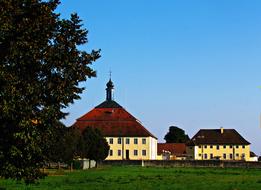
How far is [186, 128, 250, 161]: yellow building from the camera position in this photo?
15350 centimetres

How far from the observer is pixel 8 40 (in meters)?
16.0

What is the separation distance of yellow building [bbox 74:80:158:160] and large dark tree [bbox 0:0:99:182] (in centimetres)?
Answer: 10889

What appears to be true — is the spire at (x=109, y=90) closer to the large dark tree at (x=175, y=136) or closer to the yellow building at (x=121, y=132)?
the yellow building at (x=121, y=132)

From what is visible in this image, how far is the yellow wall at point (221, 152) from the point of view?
152950 millimetres

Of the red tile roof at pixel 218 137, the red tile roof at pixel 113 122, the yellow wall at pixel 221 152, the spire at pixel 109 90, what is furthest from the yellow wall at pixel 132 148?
the red tile roof at pixel 218 137

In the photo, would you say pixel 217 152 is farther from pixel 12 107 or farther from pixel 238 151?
pixel 12 107

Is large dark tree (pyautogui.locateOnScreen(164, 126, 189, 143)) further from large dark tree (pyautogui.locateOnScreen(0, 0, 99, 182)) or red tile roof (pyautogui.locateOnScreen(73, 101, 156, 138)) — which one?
large dark tree (pyautogui.locateOnScreen(0, 0, 99, 182))

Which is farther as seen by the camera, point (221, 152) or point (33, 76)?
point (221, 152)

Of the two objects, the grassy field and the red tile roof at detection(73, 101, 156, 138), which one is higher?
the red tile roof at detection(73, 101, 156, 138)

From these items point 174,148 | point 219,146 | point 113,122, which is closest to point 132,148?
point 113,122

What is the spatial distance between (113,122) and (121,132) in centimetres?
392

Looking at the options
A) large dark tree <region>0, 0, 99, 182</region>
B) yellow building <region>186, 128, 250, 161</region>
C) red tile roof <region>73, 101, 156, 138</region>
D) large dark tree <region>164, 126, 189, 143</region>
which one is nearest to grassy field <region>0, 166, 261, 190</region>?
large dark tree <region>0, 0, 99, 182</region>

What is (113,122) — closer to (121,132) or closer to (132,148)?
(121,132)

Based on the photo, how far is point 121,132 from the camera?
130 m
